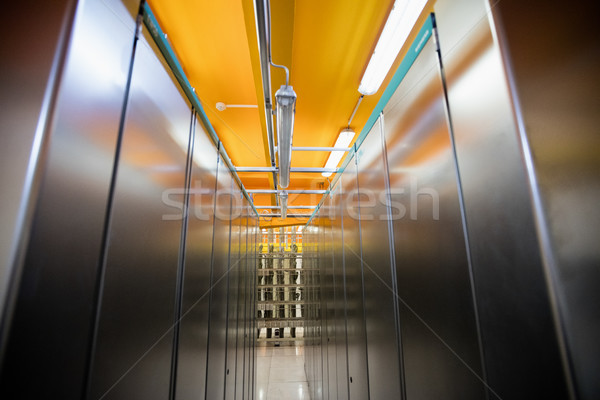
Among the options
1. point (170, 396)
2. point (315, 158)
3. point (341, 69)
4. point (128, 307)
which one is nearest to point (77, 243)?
point (128, 307)

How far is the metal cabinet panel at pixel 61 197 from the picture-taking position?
0.60m

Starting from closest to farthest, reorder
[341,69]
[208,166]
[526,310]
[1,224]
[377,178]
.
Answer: [1,224] < [526,310] < [377,178] < [208,166] < [341,69]

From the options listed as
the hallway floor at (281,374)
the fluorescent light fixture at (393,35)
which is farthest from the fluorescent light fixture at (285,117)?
the hallway floor at (281,374)

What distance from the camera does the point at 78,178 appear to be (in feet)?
2.43

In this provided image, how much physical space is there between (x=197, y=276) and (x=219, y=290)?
0.73 meters

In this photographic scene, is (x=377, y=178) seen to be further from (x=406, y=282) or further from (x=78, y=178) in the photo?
(x=78, y=178)

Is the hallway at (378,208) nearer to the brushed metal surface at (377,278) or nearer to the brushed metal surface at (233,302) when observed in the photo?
the brushed metal surface at (377,278)

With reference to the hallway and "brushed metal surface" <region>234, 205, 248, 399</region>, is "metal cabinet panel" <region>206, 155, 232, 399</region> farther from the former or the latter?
"brushed metal surface" <region>234, 205, 248, 399</region>

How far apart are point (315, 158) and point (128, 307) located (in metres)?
5.39

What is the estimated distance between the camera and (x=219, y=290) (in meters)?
2.46

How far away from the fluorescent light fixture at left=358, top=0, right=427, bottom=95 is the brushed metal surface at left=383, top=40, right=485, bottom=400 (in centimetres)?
83

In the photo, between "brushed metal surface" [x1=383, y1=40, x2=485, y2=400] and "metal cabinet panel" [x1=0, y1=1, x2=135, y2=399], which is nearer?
"metal cabinet panel" [x1=0, y1=1, x2=135, y2=399]

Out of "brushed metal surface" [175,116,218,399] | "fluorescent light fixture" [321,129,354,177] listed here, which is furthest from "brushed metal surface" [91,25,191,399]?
"fluorescent light fixture" [321,129,354,177]

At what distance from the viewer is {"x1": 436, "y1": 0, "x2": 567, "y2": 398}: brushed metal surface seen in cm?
68
